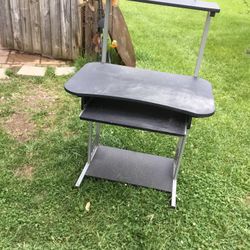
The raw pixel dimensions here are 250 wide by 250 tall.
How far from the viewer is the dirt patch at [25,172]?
2260 millimetres

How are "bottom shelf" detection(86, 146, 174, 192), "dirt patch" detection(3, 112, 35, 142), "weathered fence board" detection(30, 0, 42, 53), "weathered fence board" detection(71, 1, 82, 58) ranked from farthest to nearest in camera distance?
1. "weathered fence board" detection(30, 0, 42, 53)
2. "weathered fence board" detection(71, 1, 82, 58)
3. "dirt patch" detection(3, 112, 35, 142)
4. "bottom shelf" detection(86, 146, 174, 192)

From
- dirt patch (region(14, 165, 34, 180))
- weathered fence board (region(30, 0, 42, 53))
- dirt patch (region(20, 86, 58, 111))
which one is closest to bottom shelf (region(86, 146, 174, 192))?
dirt patch (region(14, 165, 34, 180))

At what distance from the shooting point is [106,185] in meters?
2.25

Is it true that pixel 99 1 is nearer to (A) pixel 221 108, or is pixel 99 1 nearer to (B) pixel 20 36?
(B) pixel 20 36

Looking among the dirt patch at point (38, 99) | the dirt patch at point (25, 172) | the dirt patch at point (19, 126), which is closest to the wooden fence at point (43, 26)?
the dirt patch at point (38, 99)

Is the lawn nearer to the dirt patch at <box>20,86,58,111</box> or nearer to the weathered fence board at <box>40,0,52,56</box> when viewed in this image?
the dirt patch at <box>20,86,58,111</box>

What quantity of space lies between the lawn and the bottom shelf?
69mm

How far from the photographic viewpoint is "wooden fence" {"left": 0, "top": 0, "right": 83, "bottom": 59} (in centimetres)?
377

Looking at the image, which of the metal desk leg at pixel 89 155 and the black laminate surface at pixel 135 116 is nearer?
the black laminate surface at pixel 135 116

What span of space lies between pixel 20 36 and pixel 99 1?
1134 millimetres

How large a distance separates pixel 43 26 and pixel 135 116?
243cm

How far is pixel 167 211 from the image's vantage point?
2086 millimetres

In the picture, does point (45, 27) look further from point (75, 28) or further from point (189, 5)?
point (189, 5)

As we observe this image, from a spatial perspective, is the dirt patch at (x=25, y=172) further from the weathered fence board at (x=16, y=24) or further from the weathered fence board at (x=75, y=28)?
the weathered fence board at (x=16, y=24)
